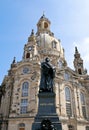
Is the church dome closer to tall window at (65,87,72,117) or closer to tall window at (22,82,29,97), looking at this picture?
tall window at (65,87,72,117)

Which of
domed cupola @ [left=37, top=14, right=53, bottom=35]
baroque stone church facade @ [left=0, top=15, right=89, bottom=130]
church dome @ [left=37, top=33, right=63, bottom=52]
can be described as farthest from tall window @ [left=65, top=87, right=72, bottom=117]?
domed cupola @ [left=37, top=14, right=53, bottom=35]

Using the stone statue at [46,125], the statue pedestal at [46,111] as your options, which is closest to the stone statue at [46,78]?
the statue pedestal at [46,111]

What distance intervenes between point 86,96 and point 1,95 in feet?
61.1

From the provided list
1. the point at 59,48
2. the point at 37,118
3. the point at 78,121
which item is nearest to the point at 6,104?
the point at 78,121

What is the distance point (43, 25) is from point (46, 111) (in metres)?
53.4

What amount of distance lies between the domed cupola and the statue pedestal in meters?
48.4

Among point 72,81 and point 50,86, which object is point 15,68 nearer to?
point 72,81

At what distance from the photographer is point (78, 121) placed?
32.6 meters

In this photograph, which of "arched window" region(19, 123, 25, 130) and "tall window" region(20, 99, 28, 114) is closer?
"arched window" region(19, 123, 25, 130)

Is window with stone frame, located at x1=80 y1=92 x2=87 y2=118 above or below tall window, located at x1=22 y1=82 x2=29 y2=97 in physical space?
below

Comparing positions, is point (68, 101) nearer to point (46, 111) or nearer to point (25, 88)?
point (25, 88)

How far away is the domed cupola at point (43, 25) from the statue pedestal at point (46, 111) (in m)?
48.4

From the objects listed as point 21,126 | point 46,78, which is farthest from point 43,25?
point 46,78

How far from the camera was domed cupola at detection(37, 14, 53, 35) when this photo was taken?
58.7m
